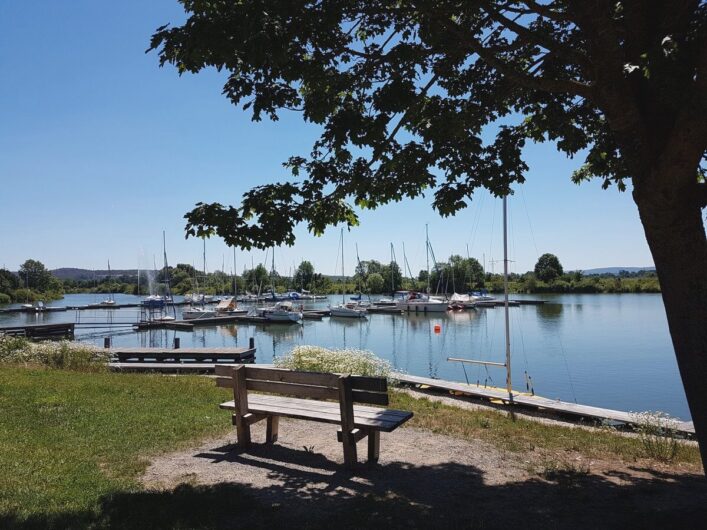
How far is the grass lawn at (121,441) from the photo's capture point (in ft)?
14.2

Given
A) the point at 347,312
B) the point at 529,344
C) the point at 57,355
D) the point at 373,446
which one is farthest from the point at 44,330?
the point at 373,446

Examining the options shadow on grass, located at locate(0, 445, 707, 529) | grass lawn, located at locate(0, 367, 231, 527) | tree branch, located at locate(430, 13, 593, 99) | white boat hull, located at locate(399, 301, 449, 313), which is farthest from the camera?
white boat hull, located at locate(399, 301, 449, 313)

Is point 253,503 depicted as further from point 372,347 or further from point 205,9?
point 372,347

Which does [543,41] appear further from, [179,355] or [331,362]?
[179,355]

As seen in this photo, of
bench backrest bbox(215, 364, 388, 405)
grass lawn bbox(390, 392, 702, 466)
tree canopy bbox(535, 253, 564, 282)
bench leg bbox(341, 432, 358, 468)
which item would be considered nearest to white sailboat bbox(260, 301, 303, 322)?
grass lawn bbox(390, 392, 702, 466)

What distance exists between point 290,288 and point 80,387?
4455 inches

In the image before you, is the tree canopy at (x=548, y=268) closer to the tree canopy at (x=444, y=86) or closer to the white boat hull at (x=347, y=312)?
the white boat hull at (x=347, y=312)

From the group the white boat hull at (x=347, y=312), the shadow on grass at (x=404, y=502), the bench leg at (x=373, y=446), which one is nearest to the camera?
the shadow on grass at (x=404, y=502)

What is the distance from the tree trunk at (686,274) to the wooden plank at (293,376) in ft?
10.6

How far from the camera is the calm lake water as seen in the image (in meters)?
23.3

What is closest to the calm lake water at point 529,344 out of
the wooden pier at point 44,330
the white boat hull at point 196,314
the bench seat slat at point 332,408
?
the wooden pier at point 44,330

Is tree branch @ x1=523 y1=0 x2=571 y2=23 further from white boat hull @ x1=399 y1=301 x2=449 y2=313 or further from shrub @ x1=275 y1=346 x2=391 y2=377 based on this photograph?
white boat hull @ x1=399 y1=301 x2=449 y2=313

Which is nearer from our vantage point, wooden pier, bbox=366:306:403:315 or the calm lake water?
the calm lake water

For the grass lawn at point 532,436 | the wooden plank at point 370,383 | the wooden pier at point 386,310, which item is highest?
the wooden plank at point 370,383
